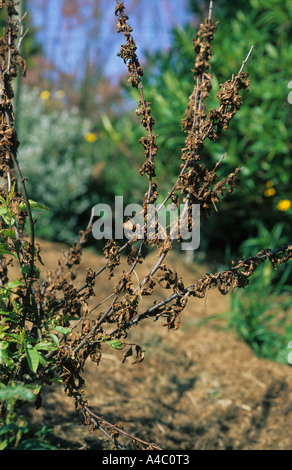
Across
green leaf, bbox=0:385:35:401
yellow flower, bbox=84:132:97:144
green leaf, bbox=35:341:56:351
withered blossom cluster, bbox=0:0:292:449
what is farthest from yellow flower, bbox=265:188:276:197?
green leaf, bbox=0:385:35:401

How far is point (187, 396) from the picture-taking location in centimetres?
257

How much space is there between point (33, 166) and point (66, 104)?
723cm

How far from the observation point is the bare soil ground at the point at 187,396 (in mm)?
2072

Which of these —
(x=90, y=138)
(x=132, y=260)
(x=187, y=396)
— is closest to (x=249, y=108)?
(x=90, y=138)

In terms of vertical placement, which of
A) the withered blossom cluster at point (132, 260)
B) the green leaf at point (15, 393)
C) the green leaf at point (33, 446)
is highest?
the withered blossom cluster at point (132, 260)

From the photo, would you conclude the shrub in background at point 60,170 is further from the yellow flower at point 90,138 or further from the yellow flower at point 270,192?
the yellow flower at point 270,192

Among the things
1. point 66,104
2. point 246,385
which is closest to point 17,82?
point 246,385

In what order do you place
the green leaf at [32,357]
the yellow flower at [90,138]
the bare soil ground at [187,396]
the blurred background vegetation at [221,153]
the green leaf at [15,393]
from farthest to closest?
the yellow flower at [90,138], the blurred background vegetation at [221,153], the bare soil ground at [187,396], the green leaf at [32,357], the green leaf at [15,393]

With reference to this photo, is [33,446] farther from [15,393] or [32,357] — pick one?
[15,393]

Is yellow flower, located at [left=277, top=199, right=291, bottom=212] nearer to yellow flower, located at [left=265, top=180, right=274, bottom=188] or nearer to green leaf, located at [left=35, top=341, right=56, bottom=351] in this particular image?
yellow flower, located at [left=265, top=180, right=274, bottom=188]

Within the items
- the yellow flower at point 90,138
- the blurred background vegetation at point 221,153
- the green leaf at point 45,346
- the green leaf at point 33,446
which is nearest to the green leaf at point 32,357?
the green leaf at point 45,346

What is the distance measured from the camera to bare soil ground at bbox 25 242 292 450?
207 cm

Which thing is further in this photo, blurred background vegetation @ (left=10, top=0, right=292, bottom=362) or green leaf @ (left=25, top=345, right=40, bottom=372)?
blurred background vegetation @ (left=10, top=0, right=292, bottom=362)

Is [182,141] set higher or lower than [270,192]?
higher
